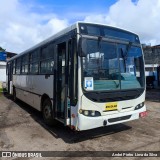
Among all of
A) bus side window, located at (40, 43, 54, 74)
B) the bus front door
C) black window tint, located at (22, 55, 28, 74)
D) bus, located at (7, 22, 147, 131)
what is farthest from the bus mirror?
black window tint, located at (22, 55, 28, 74)

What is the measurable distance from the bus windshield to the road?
141 cm

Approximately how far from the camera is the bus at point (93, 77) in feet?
16.8

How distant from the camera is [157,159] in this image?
4430 millimetres

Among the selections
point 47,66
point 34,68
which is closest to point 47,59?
point 47,66

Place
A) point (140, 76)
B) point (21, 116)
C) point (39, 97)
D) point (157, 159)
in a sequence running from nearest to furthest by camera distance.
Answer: point (157, 159)
point (140, 76)
point (39, 97)
point (21, 116)

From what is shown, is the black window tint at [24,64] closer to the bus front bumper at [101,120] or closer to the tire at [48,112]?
the tire at [48,112]

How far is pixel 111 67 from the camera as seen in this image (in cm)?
558

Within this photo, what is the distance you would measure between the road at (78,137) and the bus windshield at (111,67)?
141cm

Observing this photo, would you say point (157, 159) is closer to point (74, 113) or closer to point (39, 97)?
point (74, 113)

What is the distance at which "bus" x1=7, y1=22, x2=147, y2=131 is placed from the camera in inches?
202

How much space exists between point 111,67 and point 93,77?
2.15ft

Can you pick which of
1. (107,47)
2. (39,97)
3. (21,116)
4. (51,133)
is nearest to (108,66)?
(107,47)

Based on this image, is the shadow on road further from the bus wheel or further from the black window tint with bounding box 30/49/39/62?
the black window tint with bounding box 30/49/39/62

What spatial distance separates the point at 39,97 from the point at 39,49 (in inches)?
71.6
